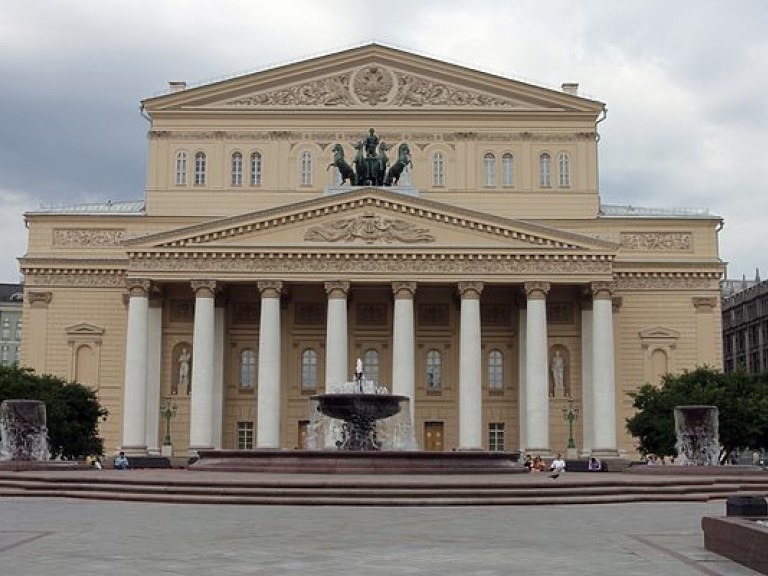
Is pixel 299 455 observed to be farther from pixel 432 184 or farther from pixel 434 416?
pixel 432 184

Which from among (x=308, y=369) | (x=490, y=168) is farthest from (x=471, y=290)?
(x=490, y=168)

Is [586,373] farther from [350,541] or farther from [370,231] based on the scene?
[350,541]

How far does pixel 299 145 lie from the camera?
66.6 m

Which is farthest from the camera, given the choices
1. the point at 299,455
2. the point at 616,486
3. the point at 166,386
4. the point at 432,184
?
the point at 432,184

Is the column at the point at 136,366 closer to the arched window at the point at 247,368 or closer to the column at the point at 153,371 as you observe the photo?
the column at the point at 153,371

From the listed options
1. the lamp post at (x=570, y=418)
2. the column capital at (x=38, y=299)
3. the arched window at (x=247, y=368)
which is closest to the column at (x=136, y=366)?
the arched window at (x=247, y=368)

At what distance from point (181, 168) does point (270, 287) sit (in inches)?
512

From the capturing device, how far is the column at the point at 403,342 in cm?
5641

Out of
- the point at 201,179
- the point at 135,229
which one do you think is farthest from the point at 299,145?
the point at 135,229

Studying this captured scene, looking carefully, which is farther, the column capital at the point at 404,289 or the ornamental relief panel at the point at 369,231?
the ornamental relief panel at the point at 369,231

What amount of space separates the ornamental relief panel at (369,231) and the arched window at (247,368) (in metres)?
8.51

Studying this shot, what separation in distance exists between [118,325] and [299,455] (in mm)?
34960

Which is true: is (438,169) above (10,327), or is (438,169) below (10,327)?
above

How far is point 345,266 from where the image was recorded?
57.3 meters
